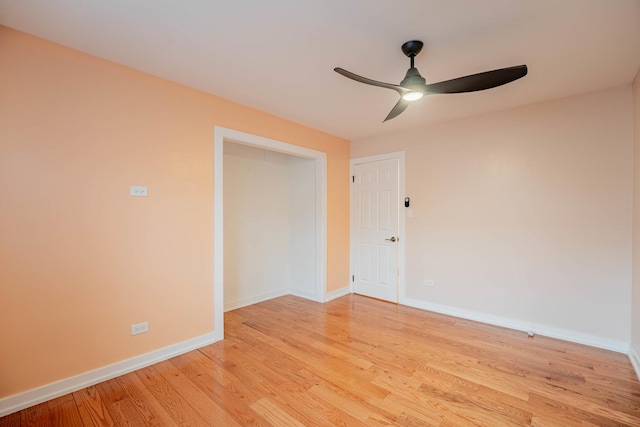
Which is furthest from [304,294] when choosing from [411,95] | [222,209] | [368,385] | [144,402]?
[411,95]

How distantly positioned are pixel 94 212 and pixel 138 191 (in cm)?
34

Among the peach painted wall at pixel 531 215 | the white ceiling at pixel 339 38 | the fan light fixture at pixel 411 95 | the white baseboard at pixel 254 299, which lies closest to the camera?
the white ceiling at pixel 339 38

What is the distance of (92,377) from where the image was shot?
2133mm

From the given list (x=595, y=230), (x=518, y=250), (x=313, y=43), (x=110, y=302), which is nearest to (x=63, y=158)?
(x=110, y=302)

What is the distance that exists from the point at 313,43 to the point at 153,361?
9.55 ft

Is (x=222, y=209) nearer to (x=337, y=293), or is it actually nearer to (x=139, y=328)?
(x=139, y=328)

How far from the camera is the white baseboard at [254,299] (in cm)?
384

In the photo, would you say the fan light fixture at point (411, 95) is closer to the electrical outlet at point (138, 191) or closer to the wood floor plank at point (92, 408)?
the electrical outlet at point (138, 191)

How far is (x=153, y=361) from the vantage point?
244 centimetres

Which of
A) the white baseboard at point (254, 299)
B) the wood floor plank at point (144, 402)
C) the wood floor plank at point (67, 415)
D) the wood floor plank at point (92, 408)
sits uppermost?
the white baseboard at point (254, 299)

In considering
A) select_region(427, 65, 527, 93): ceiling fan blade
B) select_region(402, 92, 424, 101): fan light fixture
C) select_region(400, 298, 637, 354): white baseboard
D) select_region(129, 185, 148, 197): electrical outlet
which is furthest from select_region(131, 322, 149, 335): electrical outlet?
select_region(400, 298, 637, 354): white baseboard

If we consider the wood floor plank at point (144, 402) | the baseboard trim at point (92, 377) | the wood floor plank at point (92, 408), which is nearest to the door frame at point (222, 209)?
the baseboard trim at point (92, 377)

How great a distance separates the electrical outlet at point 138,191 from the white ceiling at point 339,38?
1.00m

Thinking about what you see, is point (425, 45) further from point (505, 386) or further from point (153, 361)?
point (153, 361)
